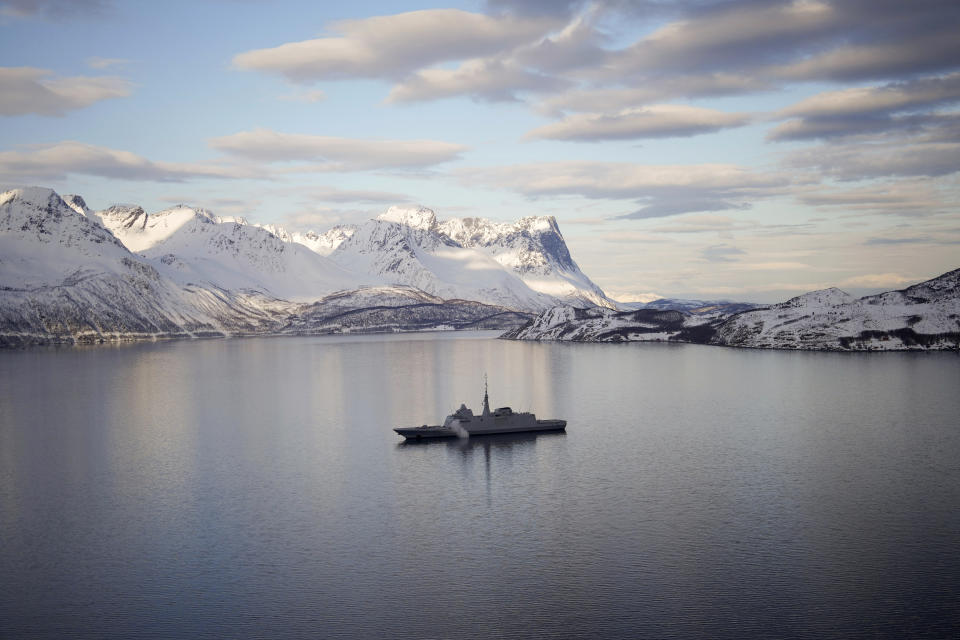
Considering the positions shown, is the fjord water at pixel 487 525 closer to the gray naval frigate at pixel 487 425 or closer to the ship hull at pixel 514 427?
the gray naval frigate at pixel 487 425

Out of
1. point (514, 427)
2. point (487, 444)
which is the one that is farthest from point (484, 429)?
point (487, 444)

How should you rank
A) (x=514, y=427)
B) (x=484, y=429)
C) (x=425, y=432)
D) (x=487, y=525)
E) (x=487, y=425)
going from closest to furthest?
(x=487, y=525)
(x=425, y=432)
(x=484, y=429)
(x=487, y=425)
(x=514, y=427)

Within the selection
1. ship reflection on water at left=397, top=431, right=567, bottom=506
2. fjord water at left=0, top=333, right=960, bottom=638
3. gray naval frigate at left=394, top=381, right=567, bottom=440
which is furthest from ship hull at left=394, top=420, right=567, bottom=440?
fjord water at left=0, top=333, right=960, bottom=638

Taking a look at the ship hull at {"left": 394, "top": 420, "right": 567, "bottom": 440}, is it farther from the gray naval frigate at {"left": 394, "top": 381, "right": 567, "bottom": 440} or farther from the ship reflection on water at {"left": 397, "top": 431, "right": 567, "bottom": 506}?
the ship reflection on water at {"left": 397, "top": 431, "right": 567, "bottom": 506}

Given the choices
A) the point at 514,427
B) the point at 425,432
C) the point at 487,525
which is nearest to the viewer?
the point at 487,525

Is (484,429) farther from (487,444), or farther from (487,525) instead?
(487,525)

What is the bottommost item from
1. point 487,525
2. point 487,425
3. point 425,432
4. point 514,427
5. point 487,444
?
point 487,525

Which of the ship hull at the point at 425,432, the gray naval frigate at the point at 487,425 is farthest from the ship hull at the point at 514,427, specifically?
the ship hull at the point at 425,432
